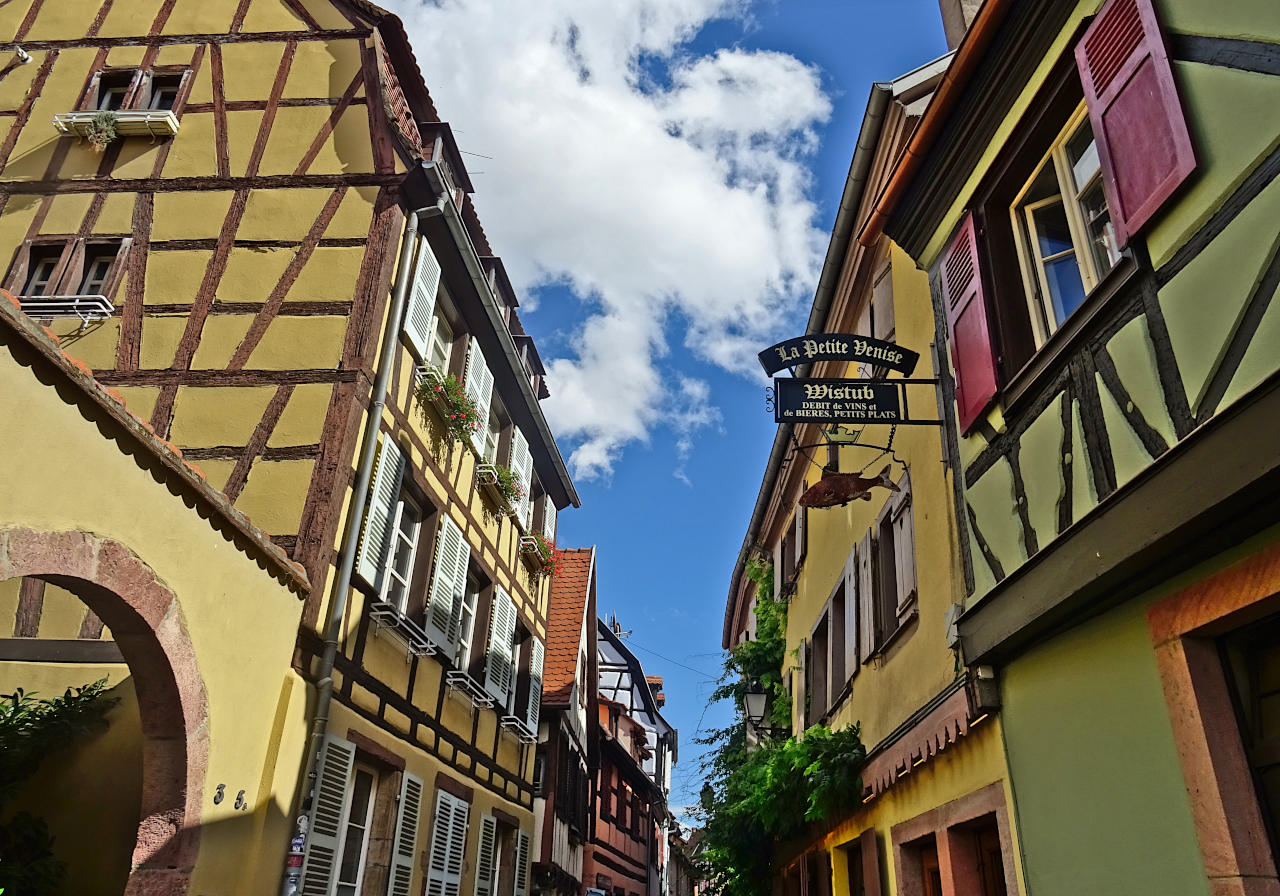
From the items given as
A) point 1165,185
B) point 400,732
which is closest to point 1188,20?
point 1165,185

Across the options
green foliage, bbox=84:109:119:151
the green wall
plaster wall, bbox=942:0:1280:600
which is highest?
green foliage, bbox=84:109:119:151

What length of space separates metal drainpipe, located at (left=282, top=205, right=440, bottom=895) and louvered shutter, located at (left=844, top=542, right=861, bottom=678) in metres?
4.03

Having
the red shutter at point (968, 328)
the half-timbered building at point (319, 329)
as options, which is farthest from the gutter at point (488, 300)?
the red shutter at point (968, 328)

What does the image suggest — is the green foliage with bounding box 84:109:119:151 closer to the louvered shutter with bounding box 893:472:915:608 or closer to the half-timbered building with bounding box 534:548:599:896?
the louvered shutter with bounding box 893:472:915:608

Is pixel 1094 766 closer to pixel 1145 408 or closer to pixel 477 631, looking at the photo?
pixel 1145 408

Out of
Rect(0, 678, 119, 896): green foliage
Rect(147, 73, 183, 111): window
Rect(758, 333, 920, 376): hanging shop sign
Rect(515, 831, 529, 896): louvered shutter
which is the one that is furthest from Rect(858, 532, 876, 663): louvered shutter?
Rect(147, 73, 183, 111): window

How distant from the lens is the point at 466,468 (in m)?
10.3

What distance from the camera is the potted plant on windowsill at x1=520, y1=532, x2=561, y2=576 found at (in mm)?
12719

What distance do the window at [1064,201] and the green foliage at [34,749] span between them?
542cm

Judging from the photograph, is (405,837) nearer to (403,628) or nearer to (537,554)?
(403,628)

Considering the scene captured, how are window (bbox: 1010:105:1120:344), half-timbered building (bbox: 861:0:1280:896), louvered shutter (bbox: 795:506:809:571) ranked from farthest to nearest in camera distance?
louvered shutter (bbox: 795:506:809:571), window (bbox: 1010:105:1120:344), half-timbered building (bbox: 861:0:1280:896)

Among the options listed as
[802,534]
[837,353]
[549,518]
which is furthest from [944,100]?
[549,518]

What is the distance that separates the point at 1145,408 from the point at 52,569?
4546 mm

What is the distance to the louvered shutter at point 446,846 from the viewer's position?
8.78m
